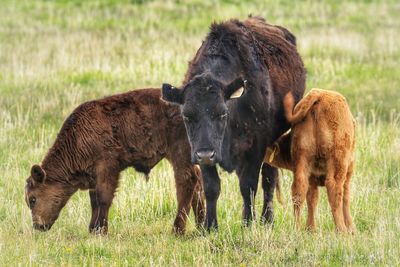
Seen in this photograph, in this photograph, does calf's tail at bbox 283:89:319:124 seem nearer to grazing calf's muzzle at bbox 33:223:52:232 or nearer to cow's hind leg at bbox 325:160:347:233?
cow's hind leg at bbox 325:160:347:233

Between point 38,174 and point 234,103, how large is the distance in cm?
229

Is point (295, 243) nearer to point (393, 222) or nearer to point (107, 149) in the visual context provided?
point (393, 222)

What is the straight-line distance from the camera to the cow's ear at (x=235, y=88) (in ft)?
30.3

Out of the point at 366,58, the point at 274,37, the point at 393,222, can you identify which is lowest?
the point at 366,58

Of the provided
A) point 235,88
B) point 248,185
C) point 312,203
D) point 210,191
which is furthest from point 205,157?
point 312,203

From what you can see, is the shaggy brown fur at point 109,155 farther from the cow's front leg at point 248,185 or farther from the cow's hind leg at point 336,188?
the cow's hind leg at point 336,188

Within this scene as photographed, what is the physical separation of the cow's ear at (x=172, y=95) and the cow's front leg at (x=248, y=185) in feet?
3.87

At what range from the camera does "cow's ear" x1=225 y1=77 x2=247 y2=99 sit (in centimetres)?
924

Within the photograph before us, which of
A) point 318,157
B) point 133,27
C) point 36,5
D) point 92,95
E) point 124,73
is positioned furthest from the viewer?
point 36,5

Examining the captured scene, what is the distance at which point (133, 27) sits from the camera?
25.6 m

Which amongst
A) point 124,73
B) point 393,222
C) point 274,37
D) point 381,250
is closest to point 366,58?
point 124,73

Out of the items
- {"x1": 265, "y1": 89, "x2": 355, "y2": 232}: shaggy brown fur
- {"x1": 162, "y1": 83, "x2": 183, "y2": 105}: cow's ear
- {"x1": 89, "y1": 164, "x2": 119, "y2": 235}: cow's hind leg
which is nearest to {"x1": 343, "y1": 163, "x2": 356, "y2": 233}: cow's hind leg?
{"x1": 265, "y1": 89, "x2": 355, "y2": 232}: shaggy brown fur

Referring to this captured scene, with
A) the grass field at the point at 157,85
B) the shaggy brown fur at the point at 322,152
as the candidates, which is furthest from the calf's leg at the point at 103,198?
the shaggy brown fur at the point at 322,152

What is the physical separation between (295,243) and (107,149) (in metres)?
2.52
